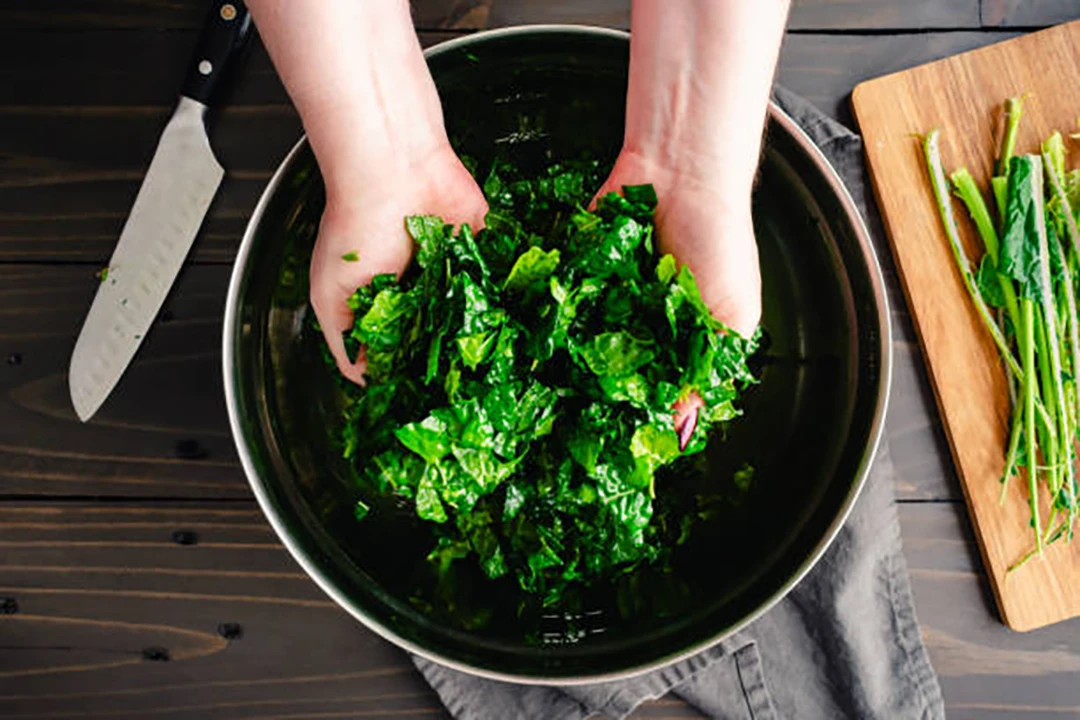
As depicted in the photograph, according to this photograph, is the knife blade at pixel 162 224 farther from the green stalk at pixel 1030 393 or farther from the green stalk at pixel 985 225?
the green stalk at pixel 1030 393

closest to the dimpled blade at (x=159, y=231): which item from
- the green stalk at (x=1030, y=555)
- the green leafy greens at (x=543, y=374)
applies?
the green leafy greens at (x=543, y=374)

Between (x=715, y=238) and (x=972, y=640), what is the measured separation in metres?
1.09

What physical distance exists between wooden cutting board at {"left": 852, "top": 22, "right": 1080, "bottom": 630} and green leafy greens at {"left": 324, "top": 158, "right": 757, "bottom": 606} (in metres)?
0.67

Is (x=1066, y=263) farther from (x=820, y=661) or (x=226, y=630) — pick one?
(x=226, y=630)

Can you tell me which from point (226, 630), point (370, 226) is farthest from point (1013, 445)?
point (226, 630)

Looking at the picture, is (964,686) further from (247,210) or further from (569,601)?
(247,210)

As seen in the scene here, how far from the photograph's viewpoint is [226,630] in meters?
1.82

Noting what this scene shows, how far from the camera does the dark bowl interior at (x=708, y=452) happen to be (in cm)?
139

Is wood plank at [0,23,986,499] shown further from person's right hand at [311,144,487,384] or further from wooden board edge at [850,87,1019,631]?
person's right hand at [311,144,487,384]

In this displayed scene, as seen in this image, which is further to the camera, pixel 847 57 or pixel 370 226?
pixel 847 57

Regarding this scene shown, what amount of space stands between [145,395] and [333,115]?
840mm

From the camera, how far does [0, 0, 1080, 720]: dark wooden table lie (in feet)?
5.87

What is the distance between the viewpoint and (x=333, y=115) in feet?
4.23

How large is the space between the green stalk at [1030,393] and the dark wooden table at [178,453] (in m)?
0.14
